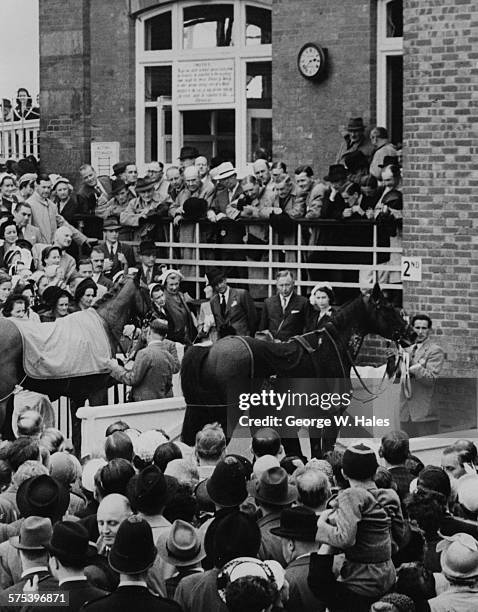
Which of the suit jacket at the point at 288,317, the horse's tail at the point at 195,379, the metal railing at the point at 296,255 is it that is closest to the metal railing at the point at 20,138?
the metal railing at the point at 296,255

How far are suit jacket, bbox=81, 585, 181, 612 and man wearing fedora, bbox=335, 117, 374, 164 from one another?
1259 centimetres

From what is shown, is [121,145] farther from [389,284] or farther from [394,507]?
[394,507]

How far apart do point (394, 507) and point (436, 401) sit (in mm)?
6232

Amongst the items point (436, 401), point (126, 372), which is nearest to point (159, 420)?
point (126, 372)

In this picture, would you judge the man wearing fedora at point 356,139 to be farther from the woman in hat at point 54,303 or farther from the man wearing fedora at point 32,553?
the man wearing fedora at point 32,553

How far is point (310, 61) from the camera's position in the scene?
19359mm

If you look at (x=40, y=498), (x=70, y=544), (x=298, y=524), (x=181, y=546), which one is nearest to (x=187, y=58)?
(x=40, y=498)

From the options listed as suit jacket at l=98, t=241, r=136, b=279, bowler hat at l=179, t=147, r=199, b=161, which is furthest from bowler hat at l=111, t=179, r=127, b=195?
suit jacket at l=98, t=241, r=136, b=279

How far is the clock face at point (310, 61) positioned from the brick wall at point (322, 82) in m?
0.12

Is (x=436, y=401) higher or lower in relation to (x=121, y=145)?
lower

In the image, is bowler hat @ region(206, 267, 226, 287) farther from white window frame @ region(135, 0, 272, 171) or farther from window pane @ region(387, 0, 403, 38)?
white window frame @ region(135, 0, 272, 171)

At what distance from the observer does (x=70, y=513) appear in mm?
8297

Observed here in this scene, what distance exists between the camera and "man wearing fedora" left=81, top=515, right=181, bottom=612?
20.6ft

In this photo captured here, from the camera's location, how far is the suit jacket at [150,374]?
13180 millimetres
